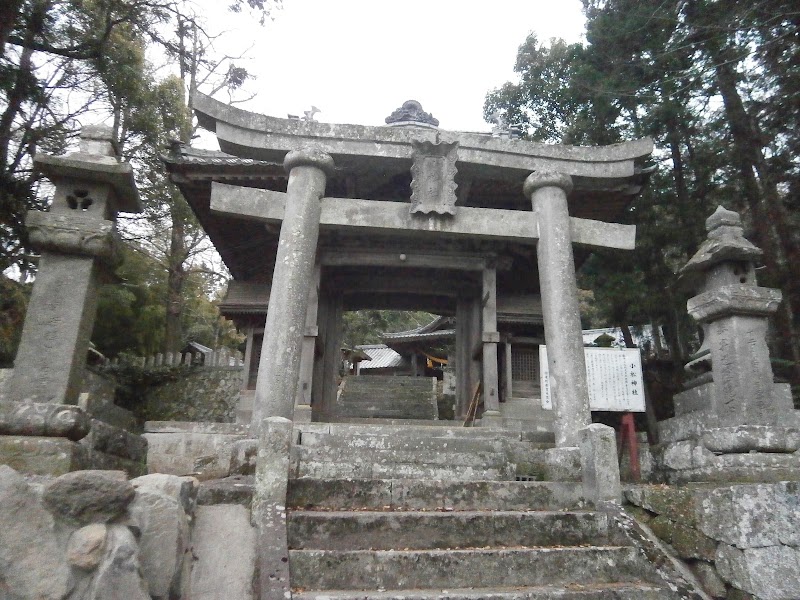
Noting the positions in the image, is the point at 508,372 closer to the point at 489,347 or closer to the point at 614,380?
the point at 489,347

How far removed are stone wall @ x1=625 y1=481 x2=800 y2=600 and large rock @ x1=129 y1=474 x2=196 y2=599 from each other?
11.7 feet

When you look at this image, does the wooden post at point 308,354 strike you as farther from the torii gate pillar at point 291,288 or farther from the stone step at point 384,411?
the stone step at point 384,411

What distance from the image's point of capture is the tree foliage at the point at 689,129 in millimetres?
10250

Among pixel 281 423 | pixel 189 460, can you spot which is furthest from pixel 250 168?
pixel 281 423

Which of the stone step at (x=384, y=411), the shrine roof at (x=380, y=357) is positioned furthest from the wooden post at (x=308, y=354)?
the shrine roof at (x=380, y=357)

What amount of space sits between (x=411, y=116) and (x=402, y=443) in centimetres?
776

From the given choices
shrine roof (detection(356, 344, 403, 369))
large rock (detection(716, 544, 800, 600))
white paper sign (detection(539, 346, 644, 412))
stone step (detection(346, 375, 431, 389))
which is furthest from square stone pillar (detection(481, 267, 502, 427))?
shrine roof (detection(356, 344, 403, 369))

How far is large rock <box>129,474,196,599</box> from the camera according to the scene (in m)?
2.89

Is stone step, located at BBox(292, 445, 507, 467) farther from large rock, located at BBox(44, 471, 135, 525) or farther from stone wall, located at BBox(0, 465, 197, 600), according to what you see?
large rock, located at BBox(44, 471, 135, 525)

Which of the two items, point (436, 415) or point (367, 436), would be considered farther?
point (436, 415)

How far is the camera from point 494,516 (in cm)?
402

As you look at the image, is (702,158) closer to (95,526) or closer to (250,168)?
(250,168)

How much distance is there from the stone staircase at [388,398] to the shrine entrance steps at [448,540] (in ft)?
43.3

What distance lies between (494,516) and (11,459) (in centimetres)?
342
